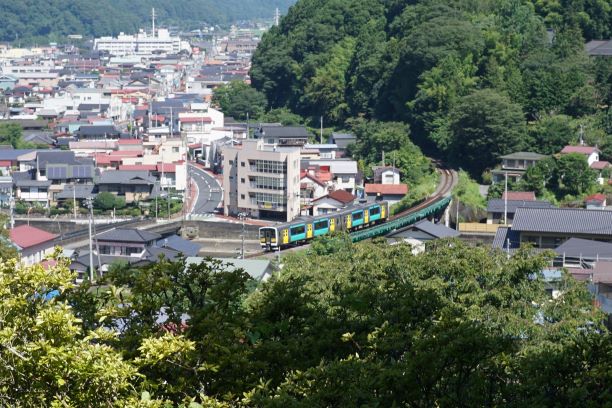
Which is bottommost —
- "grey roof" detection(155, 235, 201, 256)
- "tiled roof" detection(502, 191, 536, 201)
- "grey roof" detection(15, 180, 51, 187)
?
"grey roof" detection(155, 235, 201, 256)

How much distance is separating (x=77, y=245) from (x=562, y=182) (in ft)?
33.5

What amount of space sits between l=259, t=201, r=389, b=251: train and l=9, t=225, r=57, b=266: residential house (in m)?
3.96

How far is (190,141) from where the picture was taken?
32.2m

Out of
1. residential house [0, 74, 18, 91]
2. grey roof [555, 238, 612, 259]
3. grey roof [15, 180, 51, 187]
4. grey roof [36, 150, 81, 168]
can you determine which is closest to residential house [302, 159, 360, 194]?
grey roof [36, 150, 81, 168]

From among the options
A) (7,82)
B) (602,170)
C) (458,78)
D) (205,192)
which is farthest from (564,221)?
(7,82)

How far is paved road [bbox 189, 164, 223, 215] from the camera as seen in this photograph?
917 inches

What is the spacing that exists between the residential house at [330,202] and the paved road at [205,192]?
264cm

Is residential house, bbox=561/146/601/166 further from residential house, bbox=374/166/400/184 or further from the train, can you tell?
the train

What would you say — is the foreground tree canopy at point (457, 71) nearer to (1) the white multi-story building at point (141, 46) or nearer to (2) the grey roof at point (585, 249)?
(2) the grey roof at point (585, 249)

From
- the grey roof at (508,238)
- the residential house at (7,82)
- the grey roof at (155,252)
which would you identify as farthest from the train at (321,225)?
the residential house at (7,82)

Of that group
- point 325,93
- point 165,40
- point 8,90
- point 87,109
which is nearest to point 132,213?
point 325,93

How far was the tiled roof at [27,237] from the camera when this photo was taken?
16703 millimetres

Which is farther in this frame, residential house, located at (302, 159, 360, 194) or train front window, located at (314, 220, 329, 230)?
residential house, located at (302, 159, 360, 194)

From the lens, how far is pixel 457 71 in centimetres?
2705
